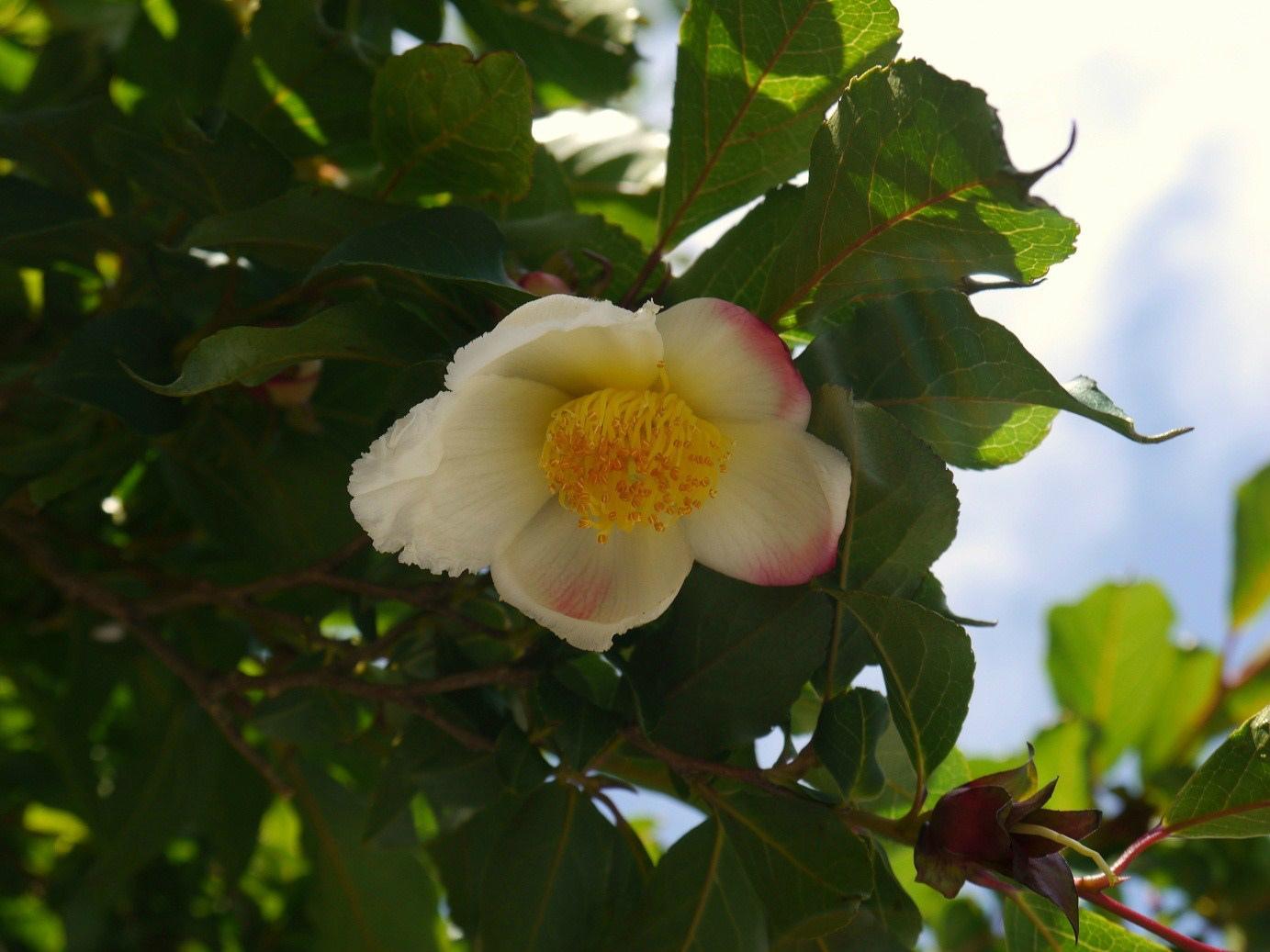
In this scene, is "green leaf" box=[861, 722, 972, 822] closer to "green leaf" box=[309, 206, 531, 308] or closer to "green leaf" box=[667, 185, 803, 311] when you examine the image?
"green leaf" box=[667, 185, 803, 311]

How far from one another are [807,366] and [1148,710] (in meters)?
1.60

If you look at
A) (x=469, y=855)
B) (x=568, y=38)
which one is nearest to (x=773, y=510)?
(x=469, y=855)

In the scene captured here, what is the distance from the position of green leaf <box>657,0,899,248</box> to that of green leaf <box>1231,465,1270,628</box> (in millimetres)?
1444

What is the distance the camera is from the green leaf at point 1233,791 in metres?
0.81

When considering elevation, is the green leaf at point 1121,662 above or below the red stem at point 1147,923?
below

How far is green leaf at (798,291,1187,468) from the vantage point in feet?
2.44

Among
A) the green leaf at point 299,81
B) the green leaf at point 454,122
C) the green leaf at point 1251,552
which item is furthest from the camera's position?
the green leaf at point 1251,552

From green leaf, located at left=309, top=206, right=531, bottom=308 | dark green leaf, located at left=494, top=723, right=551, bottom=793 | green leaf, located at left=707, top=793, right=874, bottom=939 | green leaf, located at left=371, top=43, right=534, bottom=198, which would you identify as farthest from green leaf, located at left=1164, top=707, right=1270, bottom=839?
green leaf, located at left=371, top=43, right=534, bottom=198

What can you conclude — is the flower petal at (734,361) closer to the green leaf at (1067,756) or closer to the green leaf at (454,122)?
the green leaf at (454,122)

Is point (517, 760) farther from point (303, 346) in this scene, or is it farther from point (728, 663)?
point (303, 346)

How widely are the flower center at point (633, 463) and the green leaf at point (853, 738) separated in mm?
173

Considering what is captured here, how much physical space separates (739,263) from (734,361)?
13 cm

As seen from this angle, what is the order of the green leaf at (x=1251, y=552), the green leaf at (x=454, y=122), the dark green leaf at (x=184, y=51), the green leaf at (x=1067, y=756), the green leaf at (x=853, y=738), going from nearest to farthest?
the green leaf at (x=853, y=738), the green leaf at (x=454, y=122), the dark green leaf at (x=184, y=51), the green leaf at (x=1067, y=756), the green leaf at (x=1251, y=552)

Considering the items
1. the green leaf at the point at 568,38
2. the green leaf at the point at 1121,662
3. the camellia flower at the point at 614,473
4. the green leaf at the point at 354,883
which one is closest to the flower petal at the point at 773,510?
the camellia flower at the point at 614,473
